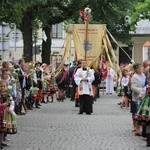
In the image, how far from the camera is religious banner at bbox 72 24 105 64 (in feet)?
107

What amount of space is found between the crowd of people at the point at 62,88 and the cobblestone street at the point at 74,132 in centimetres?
42

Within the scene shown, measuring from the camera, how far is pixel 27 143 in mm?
14781

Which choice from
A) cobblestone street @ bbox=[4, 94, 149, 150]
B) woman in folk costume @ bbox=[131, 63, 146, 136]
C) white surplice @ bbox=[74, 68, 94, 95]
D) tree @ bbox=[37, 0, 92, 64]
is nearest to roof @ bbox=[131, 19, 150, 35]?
tree @ bbox=[37, 0, 92, 64]

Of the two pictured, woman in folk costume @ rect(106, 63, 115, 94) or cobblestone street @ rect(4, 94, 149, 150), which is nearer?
cobblestone street @ rect(4, 94, 149, 150)

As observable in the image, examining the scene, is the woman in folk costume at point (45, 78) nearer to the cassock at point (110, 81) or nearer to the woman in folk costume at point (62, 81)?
the woman in folk costume at point (62, 81)

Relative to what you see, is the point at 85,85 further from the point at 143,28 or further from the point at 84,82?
the point at 143,28

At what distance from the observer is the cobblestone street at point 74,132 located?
47.4 feet

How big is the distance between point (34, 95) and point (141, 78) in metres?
10.2

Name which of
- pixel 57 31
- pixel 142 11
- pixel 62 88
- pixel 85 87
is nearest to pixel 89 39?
pixel 62 88

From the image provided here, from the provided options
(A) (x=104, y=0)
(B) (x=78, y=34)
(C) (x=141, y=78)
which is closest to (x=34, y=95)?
(B) (x=78, y=34)

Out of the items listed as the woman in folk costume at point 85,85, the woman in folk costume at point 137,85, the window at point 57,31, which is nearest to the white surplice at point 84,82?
the woman in folk costume at point 85,85

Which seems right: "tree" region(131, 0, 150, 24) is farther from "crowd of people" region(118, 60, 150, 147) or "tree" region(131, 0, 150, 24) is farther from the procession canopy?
"crowd of people" region(118, 60, 150, 147)

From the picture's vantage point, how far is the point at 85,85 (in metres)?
23.6

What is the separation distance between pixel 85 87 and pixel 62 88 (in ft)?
32.6
